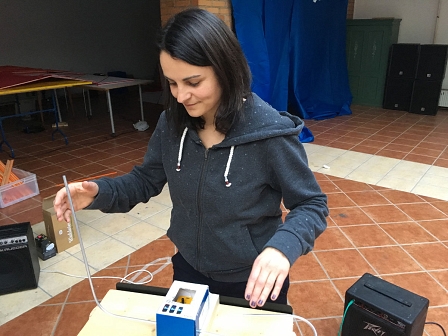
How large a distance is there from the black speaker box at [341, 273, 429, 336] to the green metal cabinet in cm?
600

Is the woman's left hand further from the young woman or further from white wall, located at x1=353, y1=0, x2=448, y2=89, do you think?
white wall, located at x1=353, y1=0, x2=448, y2=89

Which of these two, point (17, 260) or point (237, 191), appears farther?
point (17, 260)

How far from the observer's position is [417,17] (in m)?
6.72

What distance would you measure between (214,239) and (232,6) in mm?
3724


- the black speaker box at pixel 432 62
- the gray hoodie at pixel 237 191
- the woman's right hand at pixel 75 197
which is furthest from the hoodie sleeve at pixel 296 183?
the black speaker box at pixel 432 62

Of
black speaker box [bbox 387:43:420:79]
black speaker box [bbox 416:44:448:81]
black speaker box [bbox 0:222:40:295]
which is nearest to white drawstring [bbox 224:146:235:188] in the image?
black speaker box [bbox 0:222:40:295]

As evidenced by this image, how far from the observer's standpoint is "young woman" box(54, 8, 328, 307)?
0.86 metres

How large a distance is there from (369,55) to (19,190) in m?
6.07

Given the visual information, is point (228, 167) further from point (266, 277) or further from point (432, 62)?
point (432, 62)

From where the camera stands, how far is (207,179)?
3.21 feet

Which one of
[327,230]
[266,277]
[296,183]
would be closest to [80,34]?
[327,230]

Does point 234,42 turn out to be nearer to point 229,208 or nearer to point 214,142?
point 214,142

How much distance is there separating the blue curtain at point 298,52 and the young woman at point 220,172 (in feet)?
8.85

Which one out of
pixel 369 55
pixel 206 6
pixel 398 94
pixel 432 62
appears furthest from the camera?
pixel 369 55
